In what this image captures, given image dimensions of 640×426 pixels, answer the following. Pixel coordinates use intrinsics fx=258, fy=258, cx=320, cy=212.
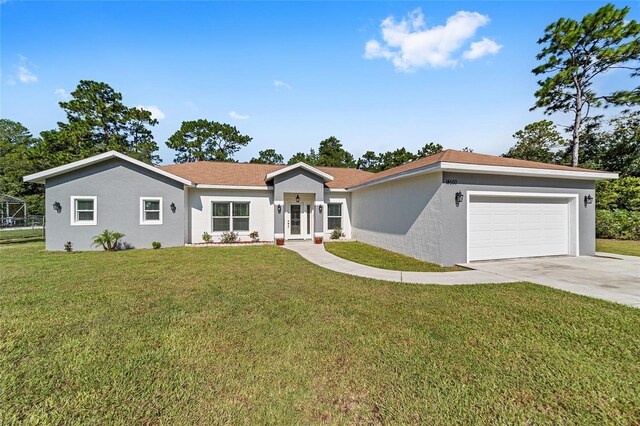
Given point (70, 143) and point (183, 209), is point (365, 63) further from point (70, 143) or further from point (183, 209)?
point (70, 143)

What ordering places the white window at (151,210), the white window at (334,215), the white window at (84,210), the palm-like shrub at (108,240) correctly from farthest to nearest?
the white window at (334,215) < the white window at (151,210) < the white window at (84,210) < the palm-like shrub at (108,240)

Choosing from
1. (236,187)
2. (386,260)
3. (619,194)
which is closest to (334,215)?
(236,187)

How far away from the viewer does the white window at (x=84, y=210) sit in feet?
37.8

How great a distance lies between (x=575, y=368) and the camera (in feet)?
9.54

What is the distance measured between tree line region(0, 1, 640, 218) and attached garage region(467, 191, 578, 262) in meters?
14.7

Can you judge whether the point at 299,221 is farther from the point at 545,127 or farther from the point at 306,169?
the point at 545,127

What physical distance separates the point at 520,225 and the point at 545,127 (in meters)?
26.9

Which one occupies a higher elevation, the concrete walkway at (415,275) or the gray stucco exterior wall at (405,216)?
the gray stucco exterior wall at (405,216)

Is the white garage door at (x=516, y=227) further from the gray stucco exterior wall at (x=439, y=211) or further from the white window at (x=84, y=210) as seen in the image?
the white window at (x=84, y=210)

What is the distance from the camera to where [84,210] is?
1166 cm

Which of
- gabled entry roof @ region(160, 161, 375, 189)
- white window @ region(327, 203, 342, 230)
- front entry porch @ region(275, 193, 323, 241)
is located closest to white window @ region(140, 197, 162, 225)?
gabled entry roof @ region(160, 161, 375, 189)

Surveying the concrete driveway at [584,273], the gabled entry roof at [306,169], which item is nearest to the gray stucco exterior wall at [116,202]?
the gabled entry roof at [306,169]

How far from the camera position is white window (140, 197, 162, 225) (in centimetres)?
1210

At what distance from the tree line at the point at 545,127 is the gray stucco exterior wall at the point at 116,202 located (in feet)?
54.6
